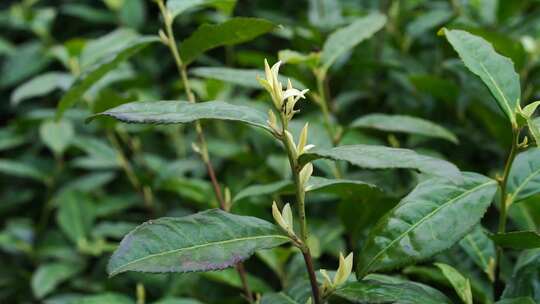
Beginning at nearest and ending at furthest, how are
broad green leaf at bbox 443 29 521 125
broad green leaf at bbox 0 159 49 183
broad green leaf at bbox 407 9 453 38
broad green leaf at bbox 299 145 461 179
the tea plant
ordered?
broad green leaf at bbox 299 145 461 179 < the tea plant < broad green leaf at bbox 443 29 521 125 < broad green leaf at bbox 407 9 453 38 < broad green leaf at bbox 0 159 49 183

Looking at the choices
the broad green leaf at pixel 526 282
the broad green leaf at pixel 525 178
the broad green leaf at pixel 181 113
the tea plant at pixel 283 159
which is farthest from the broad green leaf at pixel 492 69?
the broad green leaf at pixel 181 113

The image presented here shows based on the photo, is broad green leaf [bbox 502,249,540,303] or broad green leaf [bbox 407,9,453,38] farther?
broad green leaf [bbox 407,9,453,38]

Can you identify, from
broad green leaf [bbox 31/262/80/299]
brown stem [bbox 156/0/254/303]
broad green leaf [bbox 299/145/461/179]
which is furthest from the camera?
broad green leaf [bbox 31/262/80/299]

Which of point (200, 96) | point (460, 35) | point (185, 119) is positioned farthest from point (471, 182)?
point (200, 96)

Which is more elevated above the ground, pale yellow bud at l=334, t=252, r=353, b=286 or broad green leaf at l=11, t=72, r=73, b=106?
pale yellow bud at l=334, t=252, r=353, b=286

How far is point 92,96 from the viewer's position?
2.13 meters

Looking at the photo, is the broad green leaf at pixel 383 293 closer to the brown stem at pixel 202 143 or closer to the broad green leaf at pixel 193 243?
the broad green leaf at pixel 193 243

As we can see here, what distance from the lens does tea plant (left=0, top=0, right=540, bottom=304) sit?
996 millimetres

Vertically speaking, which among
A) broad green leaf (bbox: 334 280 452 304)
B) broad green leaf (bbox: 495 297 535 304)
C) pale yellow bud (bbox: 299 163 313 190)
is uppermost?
pale yellow bud (bbox: 299 163 313 190)

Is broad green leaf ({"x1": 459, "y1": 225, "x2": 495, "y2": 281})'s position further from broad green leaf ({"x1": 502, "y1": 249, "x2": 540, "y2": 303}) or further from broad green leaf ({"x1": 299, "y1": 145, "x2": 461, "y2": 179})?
broad green leaf ({"x1": 299, "y1": 145, "x2": 461, "y2": 179})

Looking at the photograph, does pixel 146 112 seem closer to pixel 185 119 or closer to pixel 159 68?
pixel 185 119

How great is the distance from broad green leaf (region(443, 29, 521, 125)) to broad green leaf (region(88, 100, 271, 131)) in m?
0.35

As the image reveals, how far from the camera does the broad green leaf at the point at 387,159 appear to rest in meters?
0.90

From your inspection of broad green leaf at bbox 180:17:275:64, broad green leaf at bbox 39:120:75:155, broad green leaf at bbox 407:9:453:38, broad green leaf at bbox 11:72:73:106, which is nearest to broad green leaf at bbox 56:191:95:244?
broad green leaf at bbox 39:120:75:155
